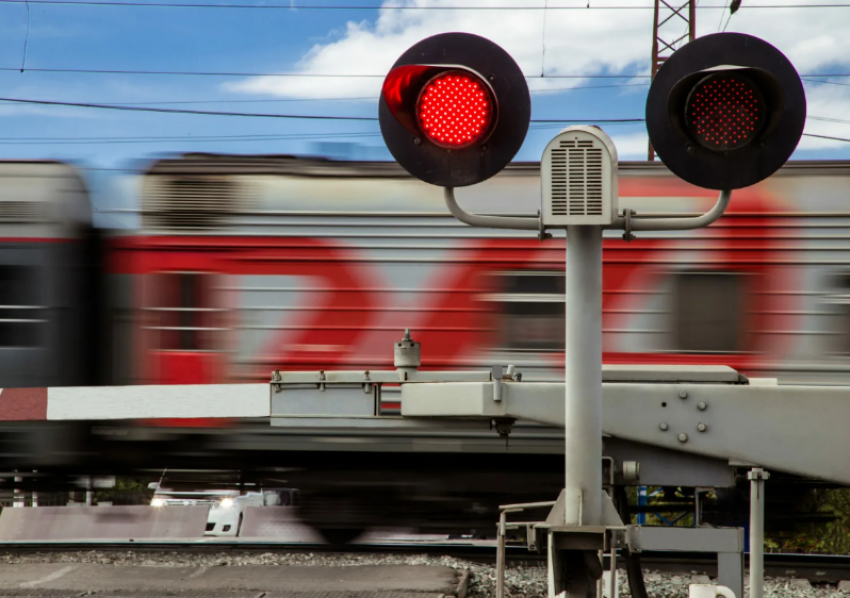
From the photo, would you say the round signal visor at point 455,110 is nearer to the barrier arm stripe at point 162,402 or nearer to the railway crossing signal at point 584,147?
the railway crossing signal at point 584,147

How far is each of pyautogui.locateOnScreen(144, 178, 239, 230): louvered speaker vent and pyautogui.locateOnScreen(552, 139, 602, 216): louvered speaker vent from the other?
6930 millimetres

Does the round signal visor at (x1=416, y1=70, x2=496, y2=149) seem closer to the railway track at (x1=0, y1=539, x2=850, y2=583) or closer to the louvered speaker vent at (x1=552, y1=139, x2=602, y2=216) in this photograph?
the louvered speaker vent at (x1=552, y1=139, x2=602, y2=216)

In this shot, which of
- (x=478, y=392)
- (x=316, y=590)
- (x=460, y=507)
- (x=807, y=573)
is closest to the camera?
(x=478, y=392)

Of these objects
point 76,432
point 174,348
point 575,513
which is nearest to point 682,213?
point 174,348

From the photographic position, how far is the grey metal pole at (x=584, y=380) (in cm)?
208

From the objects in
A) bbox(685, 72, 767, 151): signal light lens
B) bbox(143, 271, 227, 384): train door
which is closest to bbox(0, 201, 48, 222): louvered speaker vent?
bbox(143, 271, 227, 384): train door

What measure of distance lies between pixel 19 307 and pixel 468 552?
487 cm

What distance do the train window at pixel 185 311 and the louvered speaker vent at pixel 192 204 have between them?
0.50 metres

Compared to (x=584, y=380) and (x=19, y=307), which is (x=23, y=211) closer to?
(x=19, y=307)

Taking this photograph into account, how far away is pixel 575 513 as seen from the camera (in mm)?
2082

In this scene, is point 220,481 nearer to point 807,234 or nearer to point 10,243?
point 10,243

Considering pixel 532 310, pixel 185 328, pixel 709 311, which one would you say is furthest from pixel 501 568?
pixel 185 328

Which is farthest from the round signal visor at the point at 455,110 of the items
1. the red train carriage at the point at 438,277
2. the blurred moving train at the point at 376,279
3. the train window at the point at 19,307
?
the train window at the point at 19,307

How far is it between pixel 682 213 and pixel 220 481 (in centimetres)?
498
